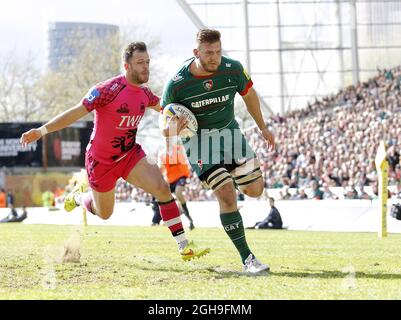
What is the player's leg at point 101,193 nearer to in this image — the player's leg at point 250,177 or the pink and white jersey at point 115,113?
the pink and white jersey at point 115,113

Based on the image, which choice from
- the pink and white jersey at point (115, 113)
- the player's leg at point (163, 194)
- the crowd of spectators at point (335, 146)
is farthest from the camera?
the crowd of spectators at point (335, 146)

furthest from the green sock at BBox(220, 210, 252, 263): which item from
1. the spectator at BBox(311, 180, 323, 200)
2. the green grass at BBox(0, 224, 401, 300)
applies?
the spectator at BBox(311, 180, 323, 200)

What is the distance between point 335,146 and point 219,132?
2186 cm

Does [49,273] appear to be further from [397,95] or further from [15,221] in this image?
[397,95]

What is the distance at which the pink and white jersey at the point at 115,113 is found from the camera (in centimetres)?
1015

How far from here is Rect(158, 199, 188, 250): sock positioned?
1052 cm

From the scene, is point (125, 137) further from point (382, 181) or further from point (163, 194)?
point (382, 181)

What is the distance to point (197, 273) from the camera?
9.59m

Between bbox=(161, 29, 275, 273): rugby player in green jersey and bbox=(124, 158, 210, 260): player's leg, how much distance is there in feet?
1.68

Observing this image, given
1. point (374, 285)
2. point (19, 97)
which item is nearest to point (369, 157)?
point (374, 285)

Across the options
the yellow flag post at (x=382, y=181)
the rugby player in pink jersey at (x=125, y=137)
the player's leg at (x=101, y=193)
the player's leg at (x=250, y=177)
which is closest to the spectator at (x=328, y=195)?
the yellow flag post at (x=382, y=181)

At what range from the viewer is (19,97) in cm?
6750

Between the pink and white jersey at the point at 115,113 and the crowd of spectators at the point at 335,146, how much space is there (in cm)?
1224

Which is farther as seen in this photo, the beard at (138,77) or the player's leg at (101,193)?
the player's leg at (101,193)
